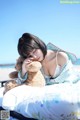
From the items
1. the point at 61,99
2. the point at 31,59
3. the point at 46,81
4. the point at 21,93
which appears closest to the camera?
the point at 61,99

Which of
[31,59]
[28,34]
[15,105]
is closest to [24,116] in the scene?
[15,105]

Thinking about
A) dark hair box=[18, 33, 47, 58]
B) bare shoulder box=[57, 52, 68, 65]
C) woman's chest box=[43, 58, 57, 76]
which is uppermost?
dark hair box=[18, 33, 47, 58]

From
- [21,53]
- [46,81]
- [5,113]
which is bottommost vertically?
[5,113]

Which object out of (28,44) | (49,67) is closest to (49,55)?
(49,67)

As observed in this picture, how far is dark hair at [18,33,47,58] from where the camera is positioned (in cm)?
100

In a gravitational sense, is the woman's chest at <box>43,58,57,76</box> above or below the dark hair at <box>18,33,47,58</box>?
below

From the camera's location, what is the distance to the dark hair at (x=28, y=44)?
997 mm

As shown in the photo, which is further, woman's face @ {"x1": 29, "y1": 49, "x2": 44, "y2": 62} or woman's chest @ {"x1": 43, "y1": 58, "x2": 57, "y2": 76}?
woman's chest @ {"x1": 43, "y1": 58, "x2": 57, "y2": 76}

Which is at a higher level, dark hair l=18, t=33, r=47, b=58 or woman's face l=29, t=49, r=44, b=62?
dark hair l=18, t=33, r=47, b=58

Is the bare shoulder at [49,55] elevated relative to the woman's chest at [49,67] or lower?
elevated

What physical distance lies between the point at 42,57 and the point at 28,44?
0.11m

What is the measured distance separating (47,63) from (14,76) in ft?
0.56

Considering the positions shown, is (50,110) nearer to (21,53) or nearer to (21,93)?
(21,93)

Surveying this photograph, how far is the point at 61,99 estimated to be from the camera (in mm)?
618
